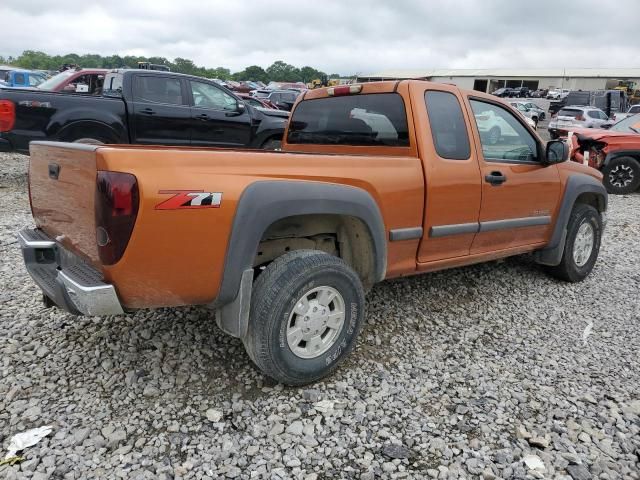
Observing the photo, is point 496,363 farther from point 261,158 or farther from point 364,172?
point 261,158

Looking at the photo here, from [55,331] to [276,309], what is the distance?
5.77 ft

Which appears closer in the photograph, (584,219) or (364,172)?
(364,172)

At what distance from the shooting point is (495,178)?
12.2 ft

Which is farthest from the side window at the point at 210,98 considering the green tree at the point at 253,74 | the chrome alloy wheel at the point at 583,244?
the green tree at the point at 253,74

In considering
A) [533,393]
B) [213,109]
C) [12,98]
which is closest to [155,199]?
[533,393]

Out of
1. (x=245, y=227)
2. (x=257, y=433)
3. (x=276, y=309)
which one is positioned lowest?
(x=257, y=433)

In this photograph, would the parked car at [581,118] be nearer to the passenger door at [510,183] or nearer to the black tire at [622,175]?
the black tire at [622,175]

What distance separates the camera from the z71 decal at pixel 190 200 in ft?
7.15

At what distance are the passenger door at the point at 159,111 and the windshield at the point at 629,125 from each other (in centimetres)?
910

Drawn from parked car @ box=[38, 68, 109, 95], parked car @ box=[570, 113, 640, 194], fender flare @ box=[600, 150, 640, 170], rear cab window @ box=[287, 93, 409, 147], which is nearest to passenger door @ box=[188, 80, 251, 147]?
parked car @ box=[38, 68, 109, 95]

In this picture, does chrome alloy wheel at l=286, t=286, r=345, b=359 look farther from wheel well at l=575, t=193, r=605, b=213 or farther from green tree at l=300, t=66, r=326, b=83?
green tree at l=300, t=66, r=326, b=83

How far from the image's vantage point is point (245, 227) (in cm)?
241

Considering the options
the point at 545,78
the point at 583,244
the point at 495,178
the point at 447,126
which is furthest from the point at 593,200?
the point at 545,78

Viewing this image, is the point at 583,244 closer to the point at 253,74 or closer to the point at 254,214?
the point at 254,214
